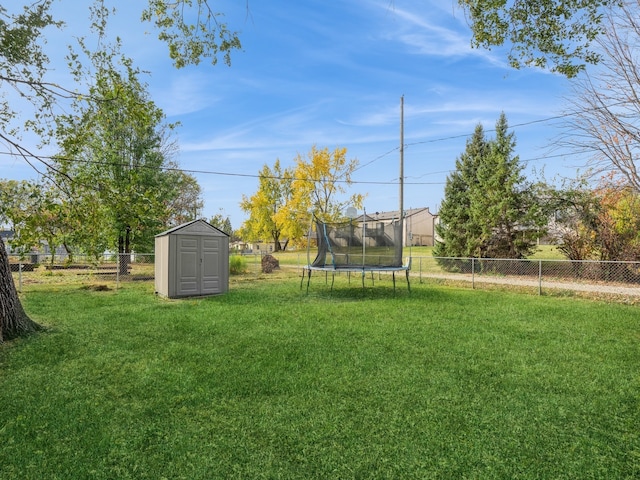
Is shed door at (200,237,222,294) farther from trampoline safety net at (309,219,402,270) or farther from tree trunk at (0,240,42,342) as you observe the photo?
tree trunk at (0,240,42,342)

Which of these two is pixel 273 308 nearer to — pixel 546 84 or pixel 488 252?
pixel 546 84

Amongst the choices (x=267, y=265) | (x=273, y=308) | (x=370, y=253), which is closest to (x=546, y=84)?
(x=370, y=253)

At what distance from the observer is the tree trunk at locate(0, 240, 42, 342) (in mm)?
4887

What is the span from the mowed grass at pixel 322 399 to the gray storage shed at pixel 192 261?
3.04 meters

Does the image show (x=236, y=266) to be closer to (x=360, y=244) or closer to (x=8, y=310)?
(x=360, y=244)

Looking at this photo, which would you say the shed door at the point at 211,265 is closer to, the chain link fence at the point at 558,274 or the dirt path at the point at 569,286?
the chain link fence at the point at 558,274

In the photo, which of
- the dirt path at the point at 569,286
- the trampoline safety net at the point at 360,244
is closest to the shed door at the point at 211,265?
the trampoline safety net at the point at 360,244

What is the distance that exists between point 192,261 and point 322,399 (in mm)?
7250

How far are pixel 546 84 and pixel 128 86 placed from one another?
347 inches

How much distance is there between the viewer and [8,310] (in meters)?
4.97

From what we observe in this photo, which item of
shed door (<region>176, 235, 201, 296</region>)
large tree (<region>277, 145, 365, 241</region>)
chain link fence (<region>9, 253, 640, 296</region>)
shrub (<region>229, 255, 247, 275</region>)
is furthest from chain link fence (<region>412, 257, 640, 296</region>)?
large tree (<region>277, 145, 365, 241</region>)

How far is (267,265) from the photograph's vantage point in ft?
54.3

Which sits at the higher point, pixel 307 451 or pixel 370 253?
pixel 370 253

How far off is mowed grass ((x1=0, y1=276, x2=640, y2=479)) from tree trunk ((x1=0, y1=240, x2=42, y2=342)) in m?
0.32
